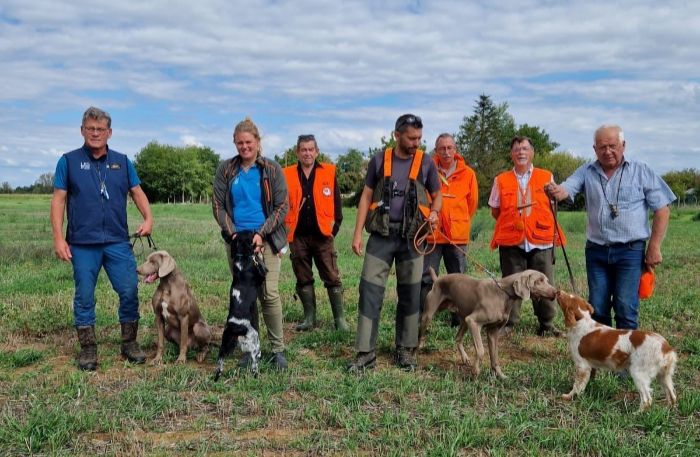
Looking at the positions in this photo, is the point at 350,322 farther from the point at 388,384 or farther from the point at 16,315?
the point at 16,315

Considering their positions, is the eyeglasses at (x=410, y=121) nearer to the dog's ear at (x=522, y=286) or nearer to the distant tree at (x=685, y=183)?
the dog's ear at (x=522, y=286)

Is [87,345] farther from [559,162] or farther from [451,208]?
[559,162]

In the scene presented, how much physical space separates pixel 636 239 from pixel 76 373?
18.1ft

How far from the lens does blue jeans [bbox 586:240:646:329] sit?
5863 millimetres

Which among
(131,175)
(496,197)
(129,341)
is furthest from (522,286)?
(131,175)

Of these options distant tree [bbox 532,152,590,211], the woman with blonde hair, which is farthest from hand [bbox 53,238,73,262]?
distant tree [bbox 532,152,590,211]

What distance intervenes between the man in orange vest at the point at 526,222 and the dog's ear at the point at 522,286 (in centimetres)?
161

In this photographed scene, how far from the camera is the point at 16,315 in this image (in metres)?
7.94

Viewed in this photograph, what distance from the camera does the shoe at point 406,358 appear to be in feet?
20.5

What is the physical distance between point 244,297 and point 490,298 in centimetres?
246

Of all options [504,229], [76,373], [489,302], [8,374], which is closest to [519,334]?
[504,229]

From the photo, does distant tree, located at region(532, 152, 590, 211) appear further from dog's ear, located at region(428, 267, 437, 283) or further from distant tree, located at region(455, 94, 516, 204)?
dog's ear, located at region(428, 267, 437, 283)

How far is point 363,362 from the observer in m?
6.15

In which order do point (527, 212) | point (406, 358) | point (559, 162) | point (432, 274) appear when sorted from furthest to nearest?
point (559, 162)
point (527, 212)
point (432, 274)
point (406, 358)
